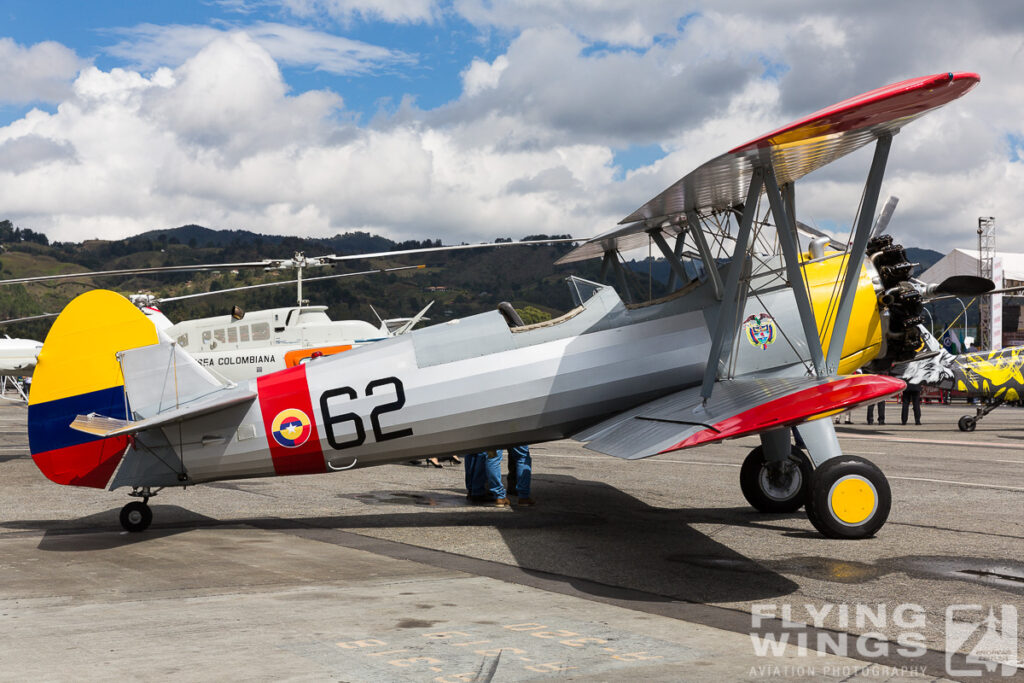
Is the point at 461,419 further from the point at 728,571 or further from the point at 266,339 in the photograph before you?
the point at 266,339

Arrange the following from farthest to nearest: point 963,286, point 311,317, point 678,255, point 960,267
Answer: point 960,267
point 311,317
point 678,255
point 963,286

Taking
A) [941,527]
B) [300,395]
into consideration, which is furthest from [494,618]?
[941,527]

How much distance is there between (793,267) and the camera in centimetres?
824

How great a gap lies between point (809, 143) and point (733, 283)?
4.64 feet

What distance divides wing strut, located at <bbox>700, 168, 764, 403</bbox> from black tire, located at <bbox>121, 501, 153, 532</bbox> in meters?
6.00

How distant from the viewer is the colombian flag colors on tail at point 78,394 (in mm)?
9203

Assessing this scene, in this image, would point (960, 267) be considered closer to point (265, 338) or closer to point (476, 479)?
point (265, 338)

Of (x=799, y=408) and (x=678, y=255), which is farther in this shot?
(x=678, y=255)

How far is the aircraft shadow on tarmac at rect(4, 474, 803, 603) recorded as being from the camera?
23.6ft

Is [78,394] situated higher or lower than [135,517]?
higher

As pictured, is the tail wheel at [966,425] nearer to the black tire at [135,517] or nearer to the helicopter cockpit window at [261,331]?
the helicopter cockpit window at [261,331]

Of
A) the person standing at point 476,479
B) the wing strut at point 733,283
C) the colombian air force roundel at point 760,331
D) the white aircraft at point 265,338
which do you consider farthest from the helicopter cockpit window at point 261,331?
the wing strut at point 733,283

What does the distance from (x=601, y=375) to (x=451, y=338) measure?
5.42 feet

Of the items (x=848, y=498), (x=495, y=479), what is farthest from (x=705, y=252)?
(x=495, y=479)
